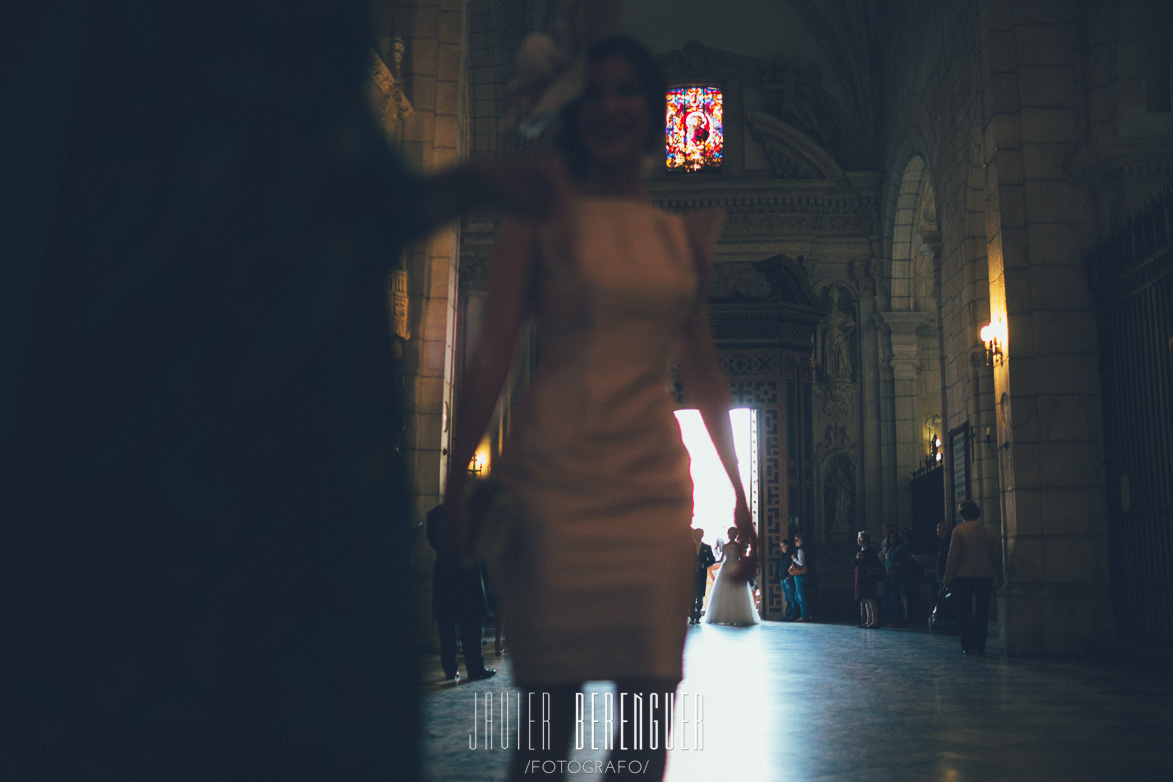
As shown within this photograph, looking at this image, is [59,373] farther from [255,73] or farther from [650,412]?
[650,412]

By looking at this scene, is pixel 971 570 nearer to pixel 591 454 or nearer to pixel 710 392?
pixel 710 392

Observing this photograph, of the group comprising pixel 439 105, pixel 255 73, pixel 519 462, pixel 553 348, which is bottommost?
pixel 519 462

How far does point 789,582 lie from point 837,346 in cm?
496

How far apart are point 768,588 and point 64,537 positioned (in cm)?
1850

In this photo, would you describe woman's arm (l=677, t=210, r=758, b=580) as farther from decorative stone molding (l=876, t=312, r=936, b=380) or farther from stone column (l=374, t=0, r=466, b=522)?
decorative stone molding (l=876, t=312, r=936, b=380)

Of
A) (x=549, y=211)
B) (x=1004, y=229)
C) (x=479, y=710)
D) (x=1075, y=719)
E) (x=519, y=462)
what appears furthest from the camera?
(x=1004, y=229)

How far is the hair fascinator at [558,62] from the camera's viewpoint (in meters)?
1.70

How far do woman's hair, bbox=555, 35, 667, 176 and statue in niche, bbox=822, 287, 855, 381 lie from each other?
61.5 feet

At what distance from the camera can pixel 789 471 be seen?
1902cm

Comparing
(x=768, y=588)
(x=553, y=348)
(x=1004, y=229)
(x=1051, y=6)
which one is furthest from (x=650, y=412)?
(x=768, y=588)

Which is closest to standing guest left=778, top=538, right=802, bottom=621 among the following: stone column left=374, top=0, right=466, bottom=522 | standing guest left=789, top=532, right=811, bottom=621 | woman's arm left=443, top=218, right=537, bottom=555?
standing guest left=789, top=532, right=811, bottom=621

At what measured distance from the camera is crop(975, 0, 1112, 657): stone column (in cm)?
971

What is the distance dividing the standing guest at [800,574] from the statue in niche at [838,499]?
1.58m

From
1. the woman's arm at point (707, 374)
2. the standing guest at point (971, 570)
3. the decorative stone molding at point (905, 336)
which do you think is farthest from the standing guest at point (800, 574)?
the woman's arm at point (707, 374)
